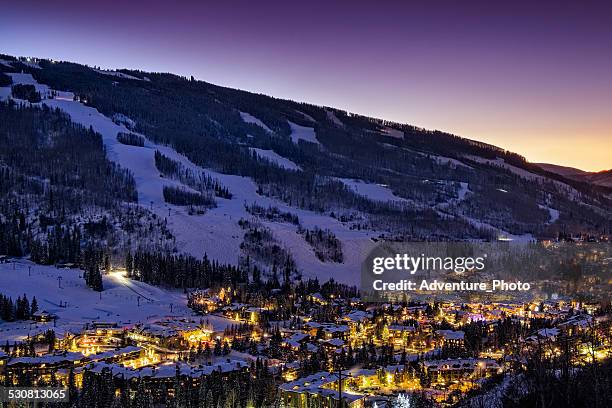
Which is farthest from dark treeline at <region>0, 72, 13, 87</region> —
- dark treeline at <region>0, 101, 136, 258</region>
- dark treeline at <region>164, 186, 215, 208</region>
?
dark treeline at <region>164, 186, 215, 208</region>

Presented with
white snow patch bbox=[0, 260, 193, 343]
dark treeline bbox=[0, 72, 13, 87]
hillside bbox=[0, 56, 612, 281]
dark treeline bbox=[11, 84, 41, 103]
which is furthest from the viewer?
dark treeline bbox=[0, 72, 13, 87]

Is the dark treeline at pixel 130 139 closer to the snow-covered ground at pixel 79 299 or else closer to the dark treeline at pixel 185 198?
the dark treeline at pixel 185 198

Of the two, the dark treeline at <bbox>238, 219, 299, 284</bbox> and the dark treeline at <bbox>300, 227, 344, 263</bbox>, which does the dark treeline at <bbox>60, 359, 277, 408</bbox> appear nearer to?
the dark treeline at <bbox>238, 219, 299, 284</bbox>

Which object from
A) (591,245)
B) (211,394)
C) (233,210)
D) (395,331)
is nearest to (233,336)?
(395,331)

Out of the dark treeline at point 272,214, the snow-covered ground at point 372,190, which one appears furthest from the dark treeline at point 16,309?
the snow-covered ground at point 372,190

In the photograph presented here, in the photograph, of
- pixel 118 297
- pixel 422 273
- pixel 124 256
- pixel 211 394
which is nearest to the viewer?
pixel 211 394

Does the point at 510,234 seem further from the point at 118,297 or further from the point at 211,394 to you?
the point at 211,394
